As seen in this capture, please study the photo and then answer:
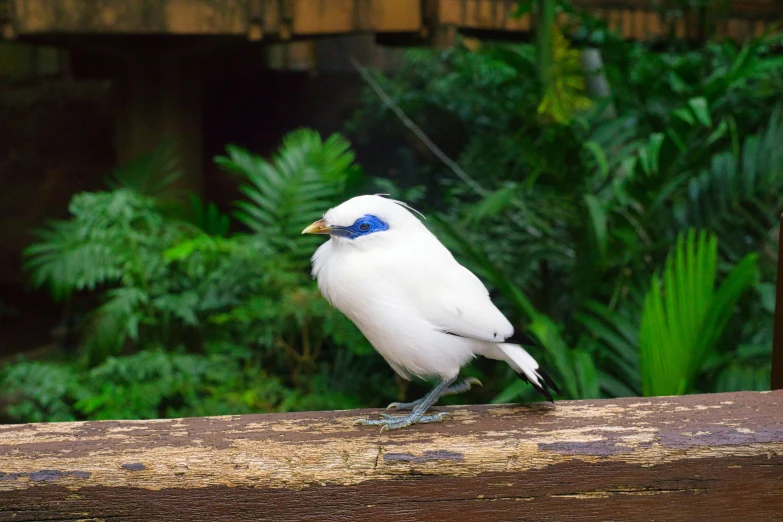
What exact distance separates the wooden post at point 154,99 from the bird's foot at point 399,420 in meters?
2.62

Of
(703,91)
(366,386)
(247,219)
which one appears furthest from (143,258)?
(703,91)

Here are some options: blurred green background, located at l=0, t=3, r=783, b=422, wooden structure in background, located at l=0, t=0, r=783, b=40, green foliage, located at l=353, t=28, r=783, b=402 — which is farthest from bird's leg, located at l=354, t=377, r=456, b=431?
wooden structure in background, located at l=0, t=0, r=783, b=40

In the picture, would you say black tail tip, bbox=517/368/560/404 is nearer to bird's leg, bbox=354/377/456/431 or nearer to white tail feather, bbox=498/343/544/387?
white tail feather, bbox=498/343/544/387

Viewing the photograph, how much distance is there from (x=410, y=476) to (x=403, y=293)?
0.32 meters

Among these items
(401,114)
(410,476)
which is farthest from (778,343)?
(401,114)

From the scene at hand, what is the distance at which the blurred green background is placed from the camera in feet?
9.13

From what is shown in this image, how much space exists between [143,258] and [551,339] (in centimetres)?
163

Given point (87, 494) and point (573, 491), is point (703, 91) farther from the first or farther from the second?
point (87, 494)

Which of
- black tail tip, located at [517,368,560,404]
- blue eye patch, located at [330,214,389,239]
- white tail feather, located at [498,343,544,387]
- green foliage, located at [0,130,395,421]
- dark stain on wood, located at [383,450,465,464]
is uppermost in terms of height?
blue eye patch, located at [330,214,389,239]

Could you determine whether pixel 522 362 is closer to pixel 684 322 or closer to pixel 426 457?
pixel 426 457

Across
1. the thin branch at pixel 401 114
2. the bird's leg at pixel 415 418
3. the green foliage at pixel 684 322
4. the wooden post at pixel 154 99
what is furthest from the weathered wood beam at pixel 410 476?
the thin branch at pixel 401 114

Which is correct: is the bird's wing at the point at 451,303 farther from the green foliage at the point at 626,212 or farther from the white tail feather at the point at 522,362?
the green foliage at the point at 626,212

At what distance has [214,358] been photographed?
2930 mm

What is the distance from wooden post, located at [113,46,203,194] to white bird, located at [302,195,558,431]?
8.38 ft
